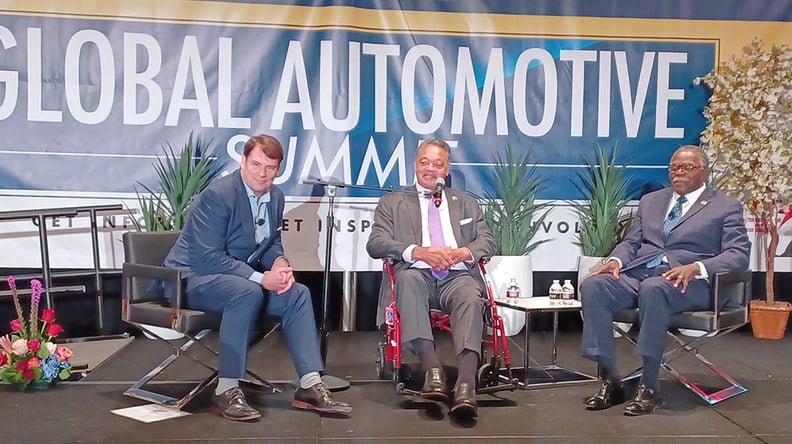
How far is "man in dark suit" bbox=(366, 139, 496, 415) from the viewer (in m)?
3.18

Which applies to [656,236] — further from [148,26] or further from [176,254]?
[148,26]

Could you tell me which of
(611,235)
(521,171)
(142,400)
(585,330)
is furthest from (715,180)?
(142,400)

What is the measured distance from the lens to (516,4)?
5.11 metres

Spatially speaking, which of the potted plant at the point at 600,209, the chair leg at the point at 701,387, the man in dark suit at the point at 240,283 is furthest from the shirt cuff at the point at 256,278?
the potted plant at the point at 600,209

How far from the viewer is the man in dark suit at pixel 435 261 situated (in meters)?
3.18

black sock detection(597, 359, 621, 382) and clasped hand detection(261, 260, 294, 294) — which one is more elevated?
clasped hand detection(261, 260, 294, 294)

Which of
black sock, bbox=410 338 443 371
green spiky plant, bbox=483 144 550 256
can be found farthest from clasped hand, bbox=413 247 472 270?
green spiky plant, bbox=483 144 550 256

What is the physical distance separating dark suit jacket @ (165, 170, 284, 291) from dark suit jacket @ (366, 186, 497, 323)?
2.13 ft

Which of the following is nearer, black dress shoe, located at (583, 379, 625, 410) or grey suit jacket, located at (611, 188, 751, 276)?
black dress shoe, located at (583, 379, 625, 410)

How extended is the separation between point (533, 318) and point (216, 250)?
2.67 meters

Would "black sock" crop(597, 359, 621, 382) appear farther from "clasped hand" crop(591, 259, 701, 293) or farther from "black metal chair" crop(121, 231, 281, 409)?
"black metal chair" crop(121, 231, 281, 409)

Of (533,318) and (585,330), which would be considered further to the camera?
(533,318)

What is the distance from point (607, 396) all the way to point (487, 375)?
1.75 feet

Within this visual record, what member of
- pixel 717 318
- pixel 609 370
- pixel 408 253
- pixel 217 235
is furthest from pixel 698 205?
pixel 217 235
